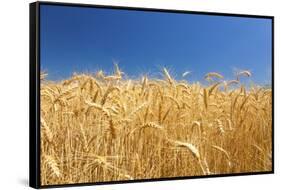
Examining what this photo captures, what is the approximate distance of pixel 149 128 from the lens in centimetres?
743

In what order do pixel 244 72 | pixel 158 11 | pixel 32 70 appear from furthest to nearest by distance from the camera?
pixel 244 72
pixel 158 11
pixel 32 70

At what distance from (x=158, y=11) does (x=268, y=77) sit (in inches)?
56.9

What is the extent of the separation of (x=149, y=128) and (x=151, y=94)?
1.05 feet

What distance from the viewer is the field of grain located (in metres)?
7.00

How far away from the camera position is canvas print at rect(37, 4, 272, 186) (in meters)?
6.99

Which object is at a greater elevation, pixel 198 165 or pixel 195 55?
pixel 195 55

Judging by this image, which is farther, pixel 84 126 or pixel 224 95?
pixel 224 95

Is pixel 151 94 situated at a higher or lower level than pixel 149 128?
higher

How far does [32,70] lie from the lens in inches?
275

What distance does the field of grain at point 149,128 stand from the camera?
23.0ft

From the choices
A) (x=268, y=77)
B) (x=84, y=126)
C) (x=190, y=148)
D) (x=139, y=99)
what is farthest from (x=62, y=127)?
(x=268, y=77)

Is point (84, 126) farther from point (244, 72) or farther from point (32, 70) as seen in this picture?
point (244, 72)

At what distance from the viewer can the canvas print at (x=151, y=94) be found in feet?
22.9

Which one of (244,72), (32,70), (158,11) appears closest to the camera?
(32,70)
